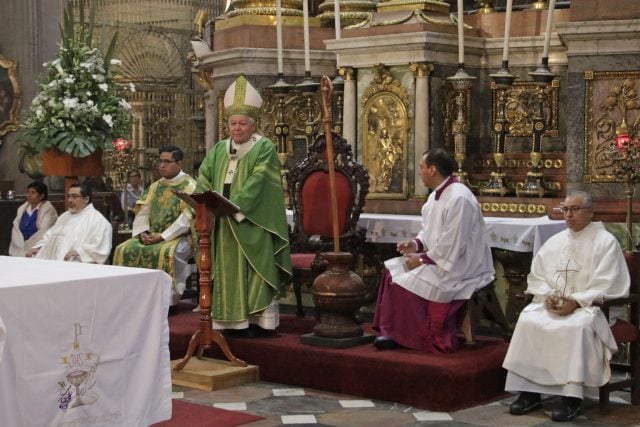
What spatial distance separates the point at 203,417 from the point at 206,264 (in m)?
1.24

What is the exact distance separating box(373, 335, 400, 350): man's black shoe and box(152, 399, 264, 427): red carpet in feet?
3.48

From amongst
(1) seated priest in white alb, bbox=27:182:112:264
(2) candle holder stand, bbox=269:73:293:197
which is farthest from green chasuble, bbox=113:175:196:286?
(2) candle holder stand, bbox=269:73:293:197

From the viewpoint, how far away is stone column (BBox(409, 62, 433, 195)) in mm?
9281

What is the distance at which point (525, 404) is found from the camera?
6840 millimetres

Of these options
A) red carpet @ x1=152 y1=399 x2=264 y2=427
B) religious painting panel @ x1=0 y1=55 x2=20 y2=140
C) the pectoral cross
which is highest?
religious painting panel @ x1=0 y1=55 x2=20 y2=140

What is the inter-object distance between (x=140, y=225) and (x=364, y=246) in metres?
1.87

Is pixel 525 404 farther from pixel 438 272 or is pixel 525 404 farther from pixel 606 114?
pixel 606 114

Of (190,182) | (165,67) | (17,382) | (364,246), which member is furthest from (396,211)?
(165,67)

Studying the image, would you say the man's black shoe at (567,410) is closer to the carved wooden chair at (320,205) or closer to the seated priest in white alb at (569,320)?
the seated priest in white alb at (569,320)

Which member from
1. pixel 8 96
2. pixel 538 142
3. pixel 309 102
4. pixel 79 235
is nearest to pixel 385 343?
pixel 538 142

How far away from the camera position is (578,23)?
831 centimetres

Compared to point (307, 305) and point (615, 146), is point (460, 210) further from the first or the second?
point (307, 305)

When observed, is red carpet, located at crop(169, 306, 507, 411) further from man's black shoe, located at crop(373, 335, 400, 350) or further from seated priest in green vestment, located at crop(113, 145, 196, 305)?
seated priest in green vestment, located at crop(113, 145, 196, 305)

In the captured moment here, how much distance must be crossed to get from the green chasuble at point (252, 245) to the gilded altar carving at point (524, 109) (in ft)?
6.77
